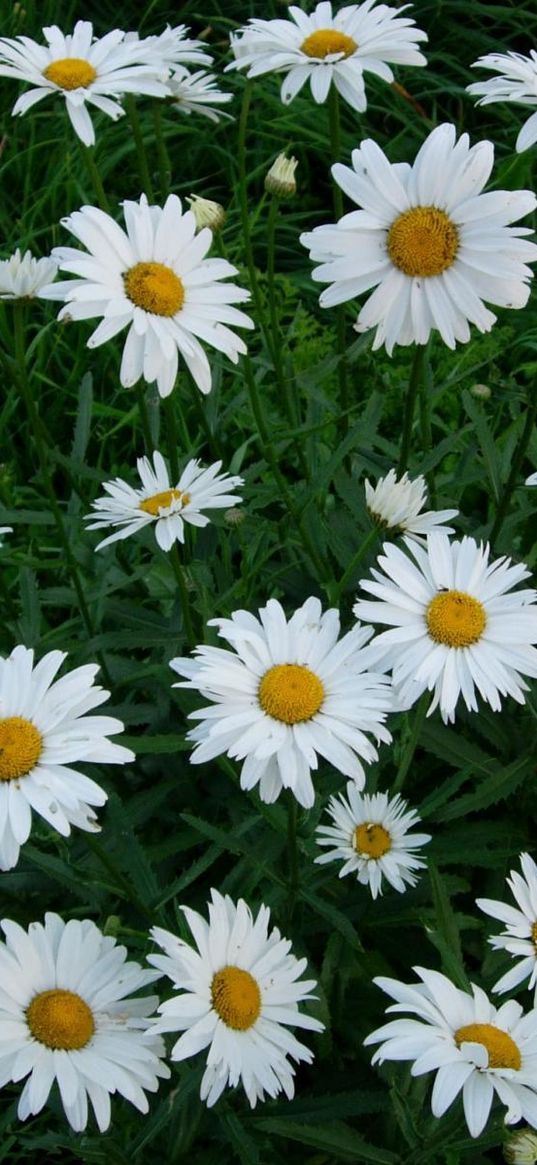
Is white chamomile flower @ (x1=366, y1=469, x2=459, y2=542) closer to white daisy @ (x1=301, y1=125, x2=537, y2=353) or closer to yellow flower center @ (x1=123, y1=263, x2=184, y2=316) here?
white daisy @ (x1=301, y1=125, x2=537, y2=353)

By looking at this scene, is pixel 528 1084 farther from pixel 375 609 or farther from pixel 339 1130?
pixel 375 609

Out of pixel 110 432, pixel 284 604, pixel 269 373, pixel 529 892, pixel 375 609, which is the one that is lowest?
pixel 529 892

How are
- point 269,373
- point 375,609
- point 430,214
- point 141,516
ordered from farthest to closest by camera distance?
point 269,373 → point 141,516 → point 430,214 → point 375,609

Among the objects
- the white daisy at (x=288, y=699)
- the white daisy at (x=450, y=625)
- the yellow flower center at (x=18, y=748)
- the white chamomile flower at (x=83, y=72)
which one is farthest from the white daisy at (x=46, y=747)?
the white chamomile flower at (x=83, y=72)

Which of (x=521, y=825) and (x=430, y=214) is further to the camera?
(x=521, y=825)

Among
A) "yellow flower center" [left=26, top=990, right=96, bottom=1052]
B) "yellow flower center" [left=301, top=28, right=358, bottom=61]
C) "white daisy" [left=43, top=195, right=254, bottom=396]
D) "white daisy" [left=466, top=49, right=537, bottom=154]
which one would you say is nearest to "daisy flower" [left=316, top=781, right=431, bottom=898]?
"yellow flower center" [left=26, top=990, right=96, bottom=1052]

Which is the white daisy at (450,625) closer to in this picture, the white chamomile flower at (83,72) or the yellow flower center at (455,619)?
the yellow flower center at (455,619)

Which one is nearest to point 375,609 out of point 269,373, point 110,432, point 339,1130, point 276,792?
point 276,792

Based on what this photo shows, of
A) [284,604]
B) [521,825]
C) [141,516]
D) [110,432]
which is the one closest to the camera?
[141,516]
